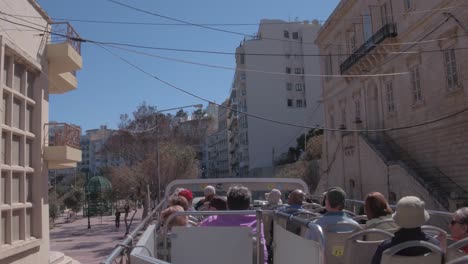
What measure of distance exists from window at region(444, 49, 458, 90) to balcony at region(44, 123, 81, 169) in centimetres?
1396

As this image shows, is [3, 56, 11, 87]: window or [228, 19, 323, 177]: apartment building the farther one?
[228, 19, 323, 177]: apartment building

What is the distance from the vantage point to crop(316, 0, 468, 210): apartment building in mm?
19000

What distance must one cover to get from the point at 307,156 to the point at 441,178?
27399mm

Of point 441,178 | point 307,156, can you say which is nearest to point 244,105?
point 307,156

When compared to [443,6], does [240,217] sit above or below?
below

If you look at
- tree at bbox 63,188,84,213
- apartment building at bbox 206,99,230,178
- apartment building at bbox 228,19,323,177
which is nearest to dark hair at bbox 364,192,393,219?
tree at bbox 63,188,84,213

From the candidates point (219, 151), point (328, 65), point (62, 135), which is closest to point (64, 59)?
point (62, 135)

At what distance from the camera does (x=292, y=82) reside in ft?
227

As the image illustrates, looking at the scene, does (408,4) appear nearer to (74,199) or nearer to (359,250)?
(359,250)

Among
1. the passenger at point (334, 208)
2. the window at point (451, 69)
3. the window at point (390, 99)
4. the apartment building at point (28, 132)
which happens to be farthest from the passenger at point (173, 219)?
the window at point (390, 99)

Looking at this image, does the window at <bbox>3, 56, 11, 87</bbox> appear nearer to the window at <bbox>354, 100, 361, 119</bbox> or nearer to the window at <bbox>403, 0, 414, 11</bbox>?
the window at <bbox>403, 0, 414, 11</bbox>

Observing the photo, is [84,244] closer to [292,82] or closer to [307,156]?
[307,156]

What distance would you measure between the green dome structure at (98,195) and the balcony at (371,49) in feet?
87.5

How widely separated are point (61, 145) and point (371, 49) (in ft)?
56.4
